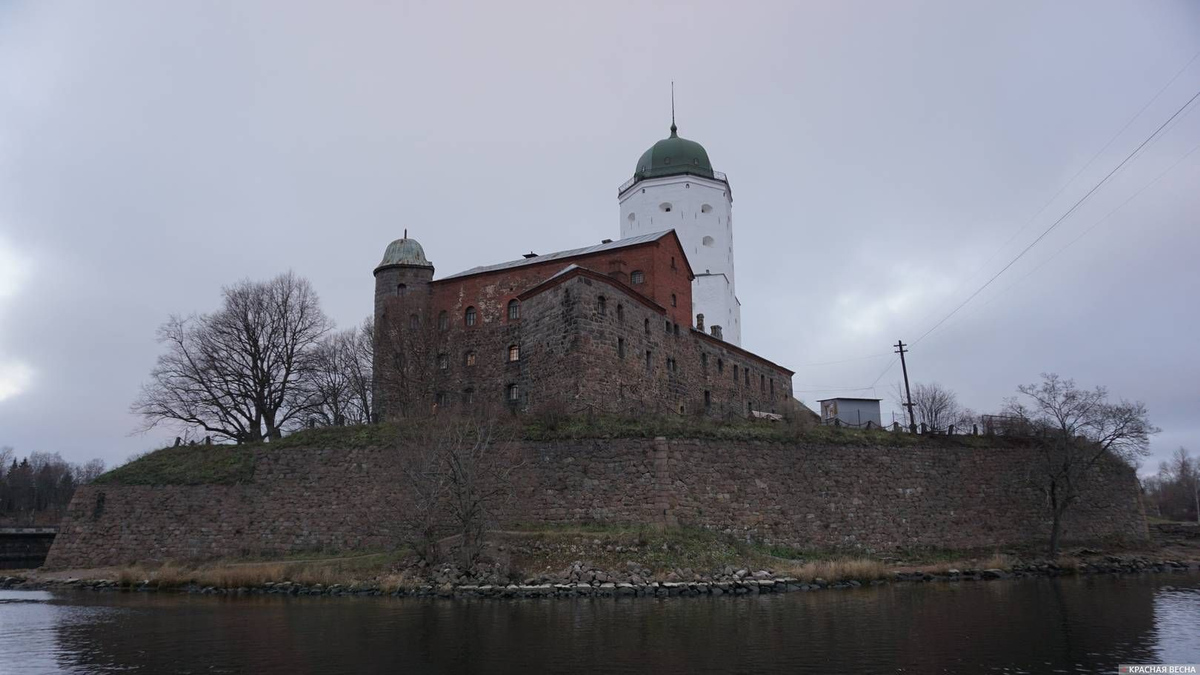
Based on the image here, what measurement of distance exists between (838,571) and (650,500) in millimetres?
6864

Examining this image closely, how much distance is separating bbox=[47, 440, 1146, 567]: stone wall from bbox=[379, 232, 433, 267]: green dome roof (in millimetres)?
14455

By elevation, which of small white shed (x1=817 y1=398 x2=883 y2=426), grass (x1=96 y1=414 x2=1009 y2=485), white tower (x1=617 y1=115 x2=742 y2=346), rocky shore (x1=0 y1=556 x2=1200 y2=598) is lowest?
rocky shore (x1=0 y1=556 x2=1200 y2=598)

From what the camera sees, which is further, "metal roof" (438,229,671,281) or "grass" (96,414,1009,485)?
"metal roof" (438,229,671,281)

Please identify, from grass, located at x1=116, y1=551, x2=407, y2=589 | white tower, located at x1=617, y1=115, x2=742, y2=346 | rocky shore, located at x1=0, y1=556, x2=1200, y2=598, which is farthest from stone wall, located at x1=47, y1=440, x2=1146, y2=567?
white tower, located at x1=617, y1=115, x2=742, y2=346

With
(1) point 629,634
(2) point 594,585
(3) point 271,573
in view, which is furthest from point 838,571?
(3) point 271,573

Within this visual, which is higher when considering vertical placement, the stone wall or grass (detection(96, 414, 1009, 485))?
grass (detection(96, 414, 1009, 485))

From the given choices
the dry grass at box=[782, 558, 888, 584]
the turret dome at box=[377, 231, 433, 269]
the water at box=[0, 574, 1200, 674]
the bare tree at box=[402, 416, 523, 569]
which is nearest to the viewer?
the water at box=[0, 574, 1200, 674]

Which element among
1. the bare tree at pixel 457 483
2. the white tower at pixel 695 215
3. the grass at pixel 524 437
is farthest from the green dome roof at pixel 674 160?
the bare tree at pixel 457 483

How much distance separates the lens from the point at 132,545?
32.4 m

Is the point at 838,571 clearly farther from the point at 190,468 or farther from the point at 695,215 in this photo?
the point at 695,215

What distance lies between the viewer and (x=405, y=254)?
43906mm

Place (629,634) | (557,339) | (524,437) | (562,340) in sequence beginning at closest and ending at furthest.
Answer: (629,634), (524,437), (562,340), (557,339)

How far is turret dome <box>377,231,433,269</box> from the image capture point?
43.6m

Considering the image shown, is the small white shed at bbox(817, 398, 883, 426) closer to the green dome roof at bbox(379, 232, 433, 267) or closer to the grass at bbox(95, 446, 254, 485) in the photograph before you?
the green dome roof at bbox(379, 232, 433, 267)
